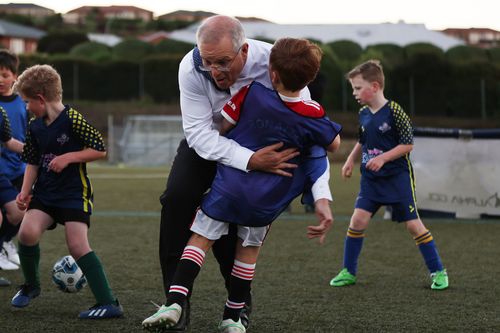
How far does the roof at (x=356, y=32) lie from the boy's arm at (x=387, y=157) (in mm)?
50427

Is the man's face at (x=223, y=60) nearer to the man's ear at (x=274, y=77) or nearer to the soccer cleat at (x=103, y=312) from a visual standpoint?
the man's ear at (x=274, y=77)

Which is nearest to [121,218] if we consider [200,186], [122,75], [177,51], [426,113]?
[200,186]

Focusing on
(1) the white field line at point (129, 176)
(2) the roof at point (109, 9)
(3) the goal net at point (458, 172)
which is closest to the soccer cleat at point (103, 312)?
(3) the goal net at point (458, 172)

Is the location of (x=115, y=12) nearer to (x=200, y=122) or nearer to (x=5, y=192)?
(x=5, y=192)

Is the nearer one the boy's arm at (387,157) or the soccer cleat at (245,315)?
the soccer cleat at (245,315)

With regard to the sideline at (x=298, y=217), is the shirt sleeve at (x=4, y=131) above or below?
above

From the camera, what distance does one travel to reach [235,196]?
463 centimetres

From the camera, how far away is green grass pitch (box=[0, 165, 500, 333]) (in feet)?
17.9

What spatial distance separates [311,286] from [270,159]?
97.1 inches

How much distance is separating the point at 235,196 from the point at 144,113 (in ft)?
109

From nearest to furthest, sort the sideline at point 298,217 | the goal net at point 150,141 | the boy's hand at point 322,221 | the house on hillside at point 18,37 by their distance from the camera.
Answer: the boy's hand at point 322,221, the sideline at point 298,217, the goal net at point 150,141, the house on hillside at point 18,37

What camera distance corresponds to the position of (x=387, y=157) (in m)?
6.94

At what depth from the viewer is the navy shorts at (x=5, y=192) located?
23.2 feet

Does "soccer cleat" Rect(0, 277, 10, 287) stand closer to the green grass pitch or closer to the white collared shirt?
the green grass pitch
